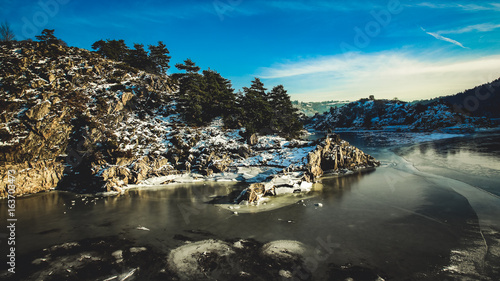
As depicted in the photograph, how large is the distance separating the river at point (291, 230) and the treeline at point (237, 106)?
76.7ft

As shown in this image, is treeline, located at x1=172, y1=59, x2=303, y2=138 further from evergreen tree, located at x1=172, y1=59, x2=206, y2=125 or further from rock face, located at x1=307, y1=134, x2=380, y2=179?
rock face, located at x1=307, y1=134, x2=380, y2=179

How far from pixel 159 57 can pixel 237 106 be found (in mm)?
35308

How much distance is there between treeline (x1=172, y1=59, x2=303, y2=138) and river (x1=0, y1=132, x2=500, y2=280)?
2338 centimetres

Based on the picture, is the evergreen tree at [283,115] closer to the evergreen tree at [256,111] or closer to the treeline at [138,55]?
the evergreen tree at [256,111]

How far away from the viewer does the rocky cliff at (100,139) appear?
104ft

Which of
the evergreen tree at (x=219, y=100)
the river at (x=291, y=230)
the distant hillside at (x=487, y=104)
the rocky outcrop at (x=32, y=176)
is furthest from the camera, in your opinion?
the distant hillside at (x=487, y=104)

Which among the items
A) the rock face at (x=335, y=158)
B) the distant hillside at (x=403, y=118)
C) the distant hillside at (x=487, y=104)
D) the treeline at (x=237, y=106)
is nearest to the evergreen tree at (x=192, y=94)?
the treeline at (x=237, y=106)

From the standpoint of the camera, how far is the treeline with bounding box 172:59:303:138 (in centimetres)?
4912

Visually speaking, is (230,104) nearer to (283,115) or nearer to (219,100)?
(219,100)

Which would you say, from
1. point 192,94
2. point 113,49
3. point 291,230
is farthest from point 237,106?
point 113,49

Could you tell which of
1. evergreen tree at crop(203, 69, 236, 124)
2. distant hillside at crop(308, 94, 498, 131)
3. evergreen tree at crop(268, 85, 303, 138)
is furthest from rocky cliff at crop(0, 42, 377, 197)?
distant hillside at crop(308, 94, 498, 131)

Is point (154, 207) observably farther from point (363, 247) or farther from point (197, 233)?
point (363, 247)

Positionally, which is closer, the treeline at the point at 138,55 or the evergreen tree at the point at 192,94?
the evergreen tree at the point at 192,94

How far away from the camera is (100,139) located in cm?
3719
